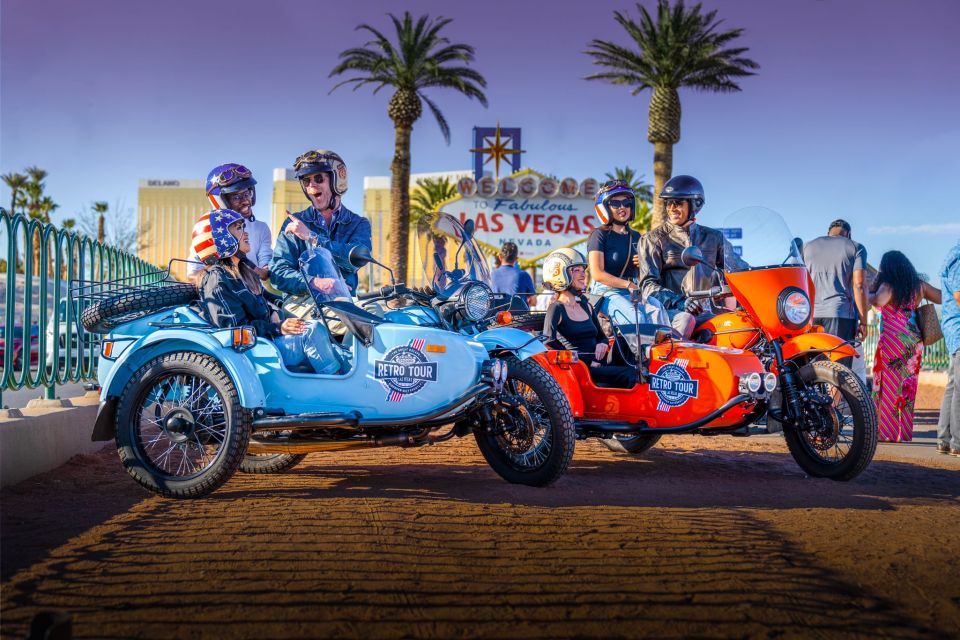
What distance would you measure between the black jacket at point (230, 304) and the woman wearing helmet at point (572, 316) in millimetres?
2265

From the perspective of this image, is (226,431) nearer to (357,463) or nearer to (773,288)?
(357,463)

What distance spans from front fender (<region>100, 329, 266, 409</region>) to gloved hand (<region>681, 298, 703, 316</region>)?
3322mm

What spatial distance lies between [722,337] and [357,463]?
115 inches

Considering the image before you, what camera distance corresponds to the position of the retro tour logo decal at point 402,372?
571 cm

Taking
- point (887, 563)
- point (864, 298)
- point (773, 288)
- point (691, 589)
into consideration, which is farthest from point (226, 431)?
point (864, 298)

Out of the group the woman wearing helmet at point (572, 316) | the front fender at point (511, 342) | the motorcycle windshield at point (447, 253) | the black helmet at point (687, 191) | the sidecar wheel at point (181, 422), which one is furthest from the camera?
the black helmet at point (687, 191)

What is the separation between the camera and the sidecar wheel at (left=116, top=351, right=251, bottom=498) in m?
5.45

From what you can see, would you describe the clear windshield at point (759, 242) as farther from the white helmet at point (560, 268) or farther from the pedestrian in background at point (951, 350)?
→ the pedestrian in background at point (951, 350)

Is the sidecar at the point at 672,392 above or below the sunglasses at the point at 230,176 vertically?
below

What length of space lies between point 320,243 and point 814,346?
3475 mm

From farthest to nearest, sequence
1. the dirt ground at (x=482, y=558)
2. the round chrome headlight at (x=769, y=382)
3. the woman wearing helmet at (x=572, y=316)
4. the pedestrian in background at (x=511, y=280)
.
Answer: the pedestrian in background at (x=511, y=280) < the woman wearing helmet at (x=572, y=316) < the round chrome headlight at (x=769, y=382) < the dirt ground at (x=482, y=558)

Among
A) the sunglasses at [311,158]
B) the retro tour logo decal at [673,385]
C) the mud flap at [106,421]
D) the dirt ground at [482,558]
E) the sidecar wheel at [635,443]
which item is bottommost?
the sidecar wheel at [635,443]

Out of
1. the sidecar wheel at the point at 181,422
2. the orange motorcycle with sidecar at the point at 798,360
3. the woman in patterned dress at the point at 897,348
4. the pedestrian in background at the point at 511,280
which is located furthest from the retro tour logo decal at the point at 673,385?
the woman in patterned dress at the point at 897,348

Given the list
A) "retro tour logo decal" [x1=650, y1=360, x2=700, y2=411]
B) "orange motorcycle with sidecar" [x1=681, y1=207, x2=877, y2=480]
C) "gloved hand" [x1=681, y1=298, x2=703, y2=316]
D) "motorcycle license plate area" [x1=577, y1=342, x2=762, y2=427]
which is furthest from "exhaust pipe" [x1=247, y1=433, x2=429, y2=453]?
"gloved hand" [x1=681, y1=298, x2=703, y2=316]
